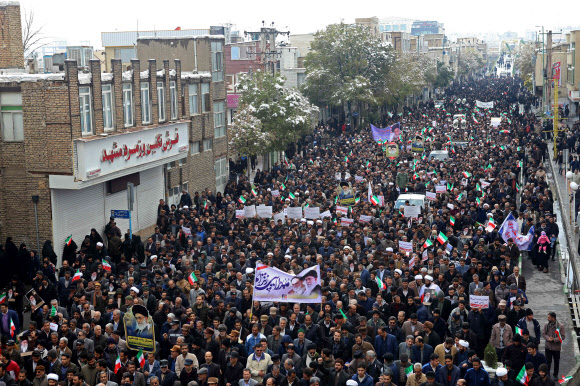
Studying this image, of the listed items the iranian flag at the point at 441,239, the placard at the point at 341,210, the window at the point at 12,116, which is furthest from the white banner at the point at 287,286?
the window at the point at 12,116

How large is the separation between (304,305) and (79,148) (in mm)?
11254

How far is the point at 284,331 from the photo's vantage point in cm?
1366

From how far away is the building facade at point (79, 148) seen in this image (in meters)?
24.7

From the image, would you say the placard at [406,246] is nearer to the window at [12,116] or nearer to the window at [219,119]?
the window at [12,116]

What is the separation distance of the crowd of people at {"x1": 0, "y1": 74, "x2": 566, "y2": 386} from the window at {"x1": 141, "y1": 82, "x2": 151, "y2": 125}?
144 inches

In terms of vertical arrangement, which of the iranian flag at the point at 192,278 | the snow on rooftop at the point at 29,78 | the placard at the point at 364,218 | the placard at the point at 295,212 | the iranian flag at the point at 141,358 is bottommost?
the placard at the point at 295,212

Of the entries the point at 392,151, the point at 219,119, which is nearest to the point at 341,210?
the point at 219,119

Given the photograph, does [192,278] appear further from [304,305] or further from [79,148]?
[79,148]

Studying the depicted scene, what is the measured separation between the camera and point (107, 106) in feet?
88.8

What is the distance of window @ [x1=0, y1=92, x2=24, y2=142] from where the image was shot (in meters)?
25.0

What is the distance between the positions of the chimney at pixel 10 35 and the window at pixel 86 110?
4178mm

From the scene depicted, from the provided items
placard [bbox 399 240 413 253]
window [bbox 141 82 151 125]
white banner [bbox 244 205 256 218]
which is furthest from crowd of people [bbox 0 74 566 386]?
window [bbox 141 82 151 125]

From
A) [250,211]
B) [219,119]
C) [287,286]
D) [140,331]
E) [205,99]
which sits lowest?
[250,211]

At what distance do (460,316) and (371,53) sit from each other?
2184 inches
